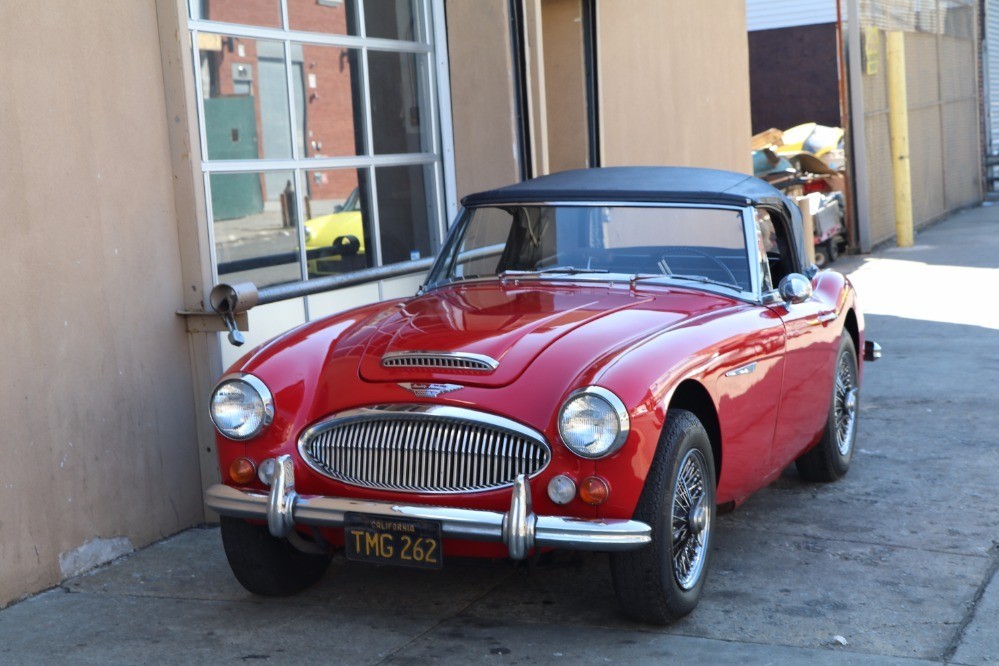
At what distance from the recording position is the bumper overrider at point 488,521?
12.7 ft

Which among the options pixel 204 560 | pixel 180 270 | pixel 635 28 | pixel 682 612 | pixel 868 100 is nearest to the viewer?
pixel 682 612

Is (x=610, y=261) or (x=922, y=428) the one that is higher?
(x=610, y=261)

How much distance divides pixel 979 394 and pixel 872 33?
385 inches

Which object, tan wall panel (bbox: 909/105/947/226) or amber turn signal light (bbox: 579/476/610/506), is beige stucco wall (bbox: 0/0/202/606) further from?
tan wall panel (bbox: 909/105/947/226)

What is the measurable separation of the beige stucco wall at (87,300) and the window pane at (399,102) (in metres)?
2.08

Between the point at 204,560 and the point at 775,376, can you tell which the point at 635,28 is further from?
the point at 204,560

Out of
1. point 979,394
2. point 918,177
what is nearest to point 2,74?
point 979,394

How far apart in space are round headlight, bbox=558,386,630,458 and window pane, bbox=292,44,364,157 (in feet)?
11.0

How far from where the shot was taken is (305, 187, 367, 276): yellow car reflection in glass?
267 inches

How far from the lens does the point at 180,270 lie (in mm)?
5688

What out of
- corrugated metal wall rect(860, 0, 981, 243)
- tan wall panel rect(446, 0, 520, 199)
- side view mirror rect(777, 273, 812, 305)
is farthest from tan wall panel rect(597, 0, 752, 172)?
side view mirror rect(777, 273, 812, 305)

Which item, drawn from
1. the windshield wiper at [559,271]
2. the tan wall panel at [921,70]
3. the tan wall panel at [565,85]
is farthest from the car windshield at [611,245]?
the tan wall panel at [921,70]

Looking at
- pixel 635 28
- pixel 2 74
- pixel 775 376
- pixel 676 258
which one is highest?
pixel 635 28

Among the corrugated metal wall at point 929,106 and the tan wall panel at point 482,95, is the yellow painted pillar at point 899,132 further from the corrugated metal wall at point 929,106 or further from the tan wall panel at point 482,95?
the tan wall panel at point 482,95
